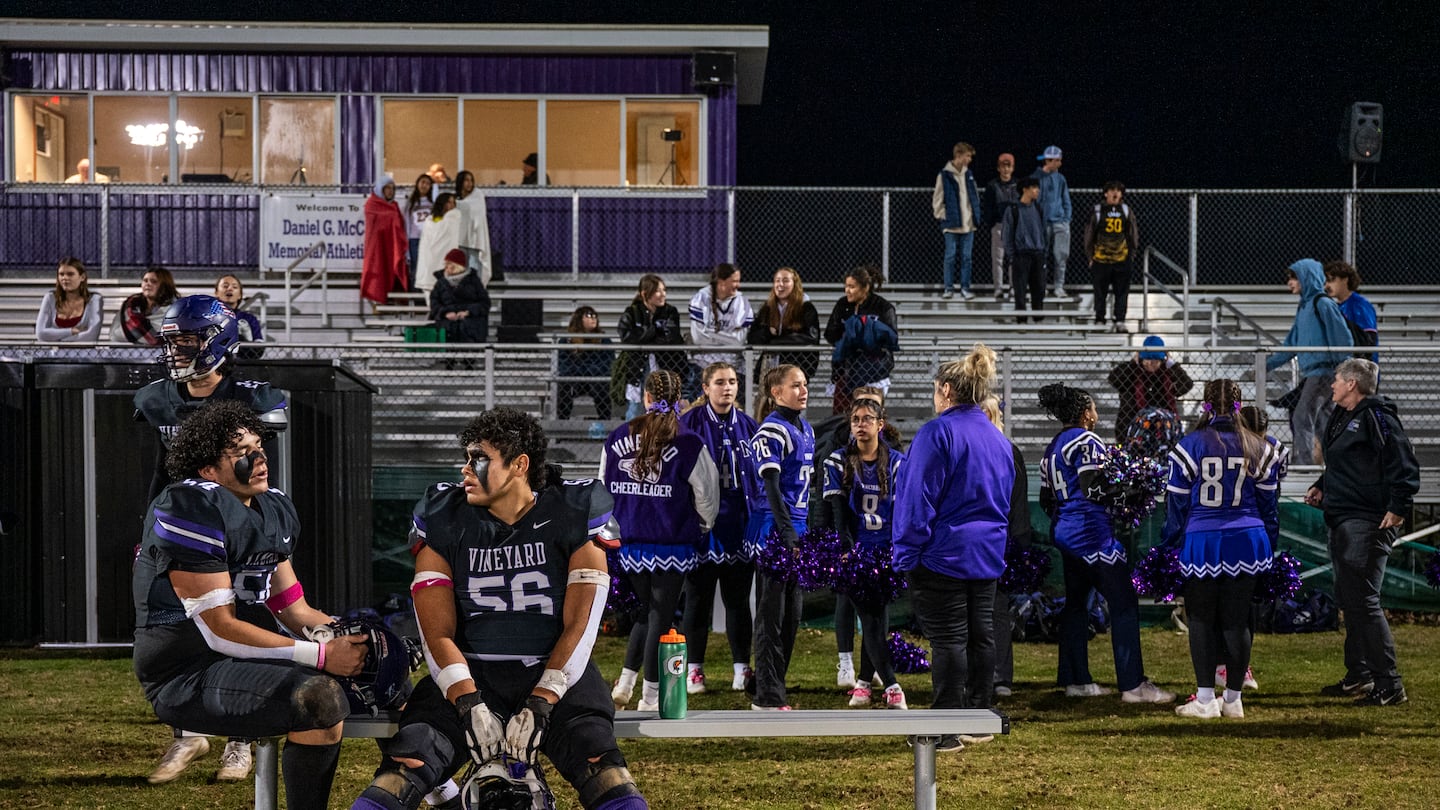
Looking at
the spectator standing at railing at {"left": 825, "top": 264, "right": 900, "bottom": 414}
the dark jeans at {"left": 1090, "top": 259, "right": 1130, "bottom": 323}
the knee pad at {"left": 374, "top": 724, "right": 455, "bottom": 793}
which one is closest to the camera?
the knee pad at {"left": 374, "top": 724, "right": 455, "bottom": 793}

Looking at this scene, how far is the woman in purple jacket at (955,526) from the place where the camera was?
6.85m

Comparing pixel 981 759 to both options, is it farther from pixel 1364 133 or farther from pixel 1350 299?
pixel 1364 133

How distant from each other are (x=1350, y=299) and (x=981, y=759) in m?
6.95

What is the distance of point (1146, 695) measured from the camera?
28.0ft

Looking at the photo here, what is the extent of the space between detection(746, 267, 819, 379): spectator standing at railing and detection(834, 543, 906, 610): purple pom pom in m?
3.81

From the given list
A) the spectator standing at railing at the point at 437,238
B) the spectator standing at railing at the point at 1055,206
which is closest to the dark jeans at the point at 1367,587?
the spectator standing at railing at the point at 1055,206

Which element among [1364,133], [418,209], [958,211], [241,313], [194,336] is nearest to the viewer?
[194,336]

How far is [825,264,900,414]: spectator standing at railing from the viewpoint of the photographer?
11.4 meters

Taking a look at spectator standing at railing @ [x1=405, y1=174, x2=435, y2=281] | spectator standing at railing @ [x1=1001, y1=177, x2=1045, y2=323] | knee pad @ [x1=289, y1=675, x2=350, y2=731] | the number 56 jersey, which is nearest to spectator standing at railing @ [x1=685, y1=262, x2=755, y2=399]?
spectator standing at railing @ [x1=1001, y1=177, x2=1045, y2=323]

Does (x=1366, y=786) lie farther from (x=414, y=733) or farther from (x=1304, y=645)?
(x=1304, y=645)

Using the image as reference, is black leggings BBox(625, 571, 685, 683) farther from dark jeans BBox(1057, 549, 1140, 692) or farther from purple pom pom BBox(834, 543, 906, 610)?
dark jeans BBox(1057, 549, 1140, 692)

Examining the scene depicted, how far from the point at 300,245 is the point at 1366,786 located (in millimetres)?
14835

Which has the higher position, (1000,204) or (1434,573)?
(1000,204)

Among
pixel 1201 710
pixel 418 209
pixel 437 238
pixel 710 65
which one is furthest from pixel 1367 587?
pixel 710 65
